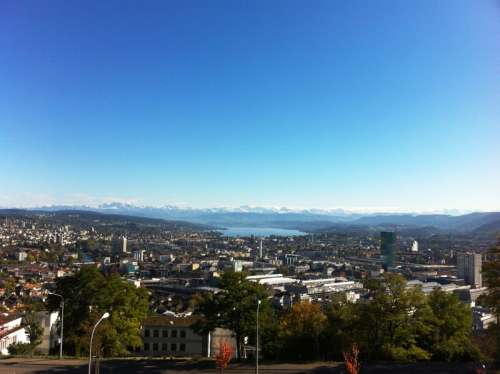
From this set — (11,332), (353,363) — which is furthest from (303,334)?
(11,332)

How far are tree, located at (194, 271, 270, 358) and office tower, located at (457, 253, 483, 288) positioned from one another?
183 ft

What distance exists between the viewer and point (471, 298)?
49.2 metres

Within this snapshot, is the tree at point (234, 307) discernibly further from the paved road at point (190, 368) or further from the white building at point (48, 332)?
the white building at point (48, 332)

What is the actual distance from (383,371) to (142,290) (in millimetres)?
9538

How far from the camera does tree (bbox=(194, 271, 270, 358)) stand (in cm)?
1473

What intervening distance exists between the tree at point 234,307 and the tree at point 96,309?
8.25 ft

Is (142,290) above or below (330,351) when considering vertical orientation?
above

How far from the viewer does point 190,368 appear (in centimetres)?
1233

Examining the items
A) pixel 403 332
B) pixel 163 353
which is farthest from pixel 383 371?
pixel 163 353

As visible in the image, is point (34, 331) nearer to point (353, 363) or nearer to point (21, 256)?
point (353, 363)

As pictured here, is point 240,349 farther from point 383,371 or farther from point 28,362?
point 28,362

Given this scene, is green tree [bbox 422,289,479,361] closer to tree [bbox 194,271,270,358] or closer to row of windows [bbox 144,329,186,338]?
tree [bbox 194,271,270,358]

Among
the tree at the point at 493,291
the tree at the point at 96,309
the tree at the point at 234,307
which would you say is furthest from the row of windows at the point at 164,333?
the tree at the point at 493,291

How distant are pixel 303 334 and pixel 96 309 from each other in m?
6.91
